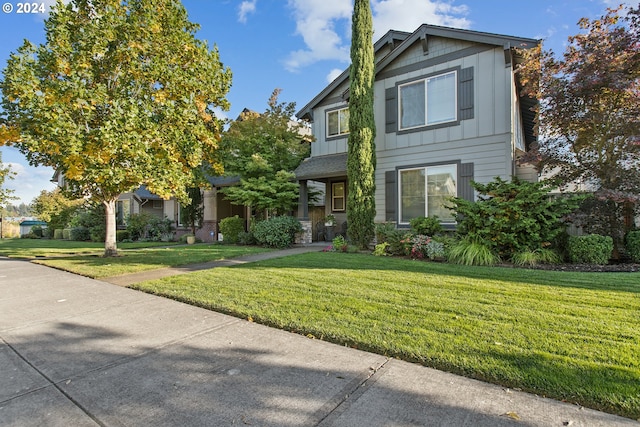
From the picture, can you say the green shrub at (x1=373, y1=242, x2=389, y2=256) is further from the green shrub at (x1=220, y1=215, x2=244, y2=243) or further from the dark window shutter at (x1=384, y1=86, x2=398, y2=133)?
the green shrub at (x1=220, y1=215, x2=244, y2=243)

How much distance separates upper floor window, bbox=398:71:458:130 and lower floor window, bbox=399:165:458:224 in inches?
59.3

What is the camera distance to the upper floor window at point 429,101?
10.1 meters

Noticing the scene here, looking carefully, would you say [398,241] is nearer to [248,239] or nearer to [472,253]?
[472,253]

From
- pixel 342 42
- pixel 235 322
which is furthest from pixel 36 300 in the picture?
pixel 342 42

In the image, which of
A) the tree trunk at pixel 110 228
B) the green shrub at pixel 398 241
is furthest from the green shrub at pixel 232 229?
the green shrub at pixel 398 241

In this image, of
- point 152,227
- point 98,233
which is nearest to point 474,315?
point 152,227

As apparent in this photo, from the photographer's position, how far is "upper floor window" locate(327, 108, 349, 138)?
42.6 feet

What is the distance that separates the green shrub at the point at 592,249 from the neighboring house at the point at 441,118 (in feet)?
8.19

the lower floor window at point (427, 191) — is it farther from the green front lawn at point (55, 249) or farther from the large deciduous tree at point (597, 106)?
the green front lawn at point (55, 249)

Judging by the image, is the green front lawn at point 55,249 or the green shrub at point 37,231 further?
the green shrub at point 37,231

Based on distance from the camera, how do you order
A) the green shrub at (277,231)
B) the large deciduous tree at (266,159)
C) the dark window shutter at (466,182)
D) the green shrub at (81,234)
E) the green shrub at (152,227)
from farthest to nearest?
the green shrub at (81,234) < the green shrub at (152,227) < the large deciduous tree at (266,159) < the green shrub at (277,231) < the dark window shutter at (466,182)

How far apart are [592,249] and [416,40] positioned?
7667 mm

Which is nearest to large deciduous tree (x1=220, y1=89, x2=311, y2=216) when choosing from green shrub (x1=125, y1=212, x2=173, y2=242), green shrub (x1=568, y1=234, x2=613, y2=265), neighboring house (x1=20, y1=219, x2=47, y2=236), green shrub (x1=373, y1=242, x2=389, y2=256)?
green shrub (x1=373, y1=242, x2=389, y2=256)

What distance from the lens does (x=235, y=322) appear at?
4.16 meters
